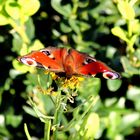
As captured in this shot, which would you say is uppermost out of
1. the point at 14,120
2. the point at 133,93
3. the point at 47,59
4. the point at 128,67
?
the point at 47,59

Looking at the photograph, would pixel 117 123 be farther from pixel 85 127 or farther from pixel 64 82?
pixel 64 82

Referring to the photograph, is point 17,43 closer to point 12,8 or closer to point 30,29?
point 30,29

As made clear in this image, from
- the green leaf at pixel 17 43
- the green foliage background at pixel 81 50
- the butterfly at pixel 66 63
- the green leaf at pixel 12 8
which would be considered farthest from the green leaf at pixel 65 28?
the butterfly at pixel 66 63

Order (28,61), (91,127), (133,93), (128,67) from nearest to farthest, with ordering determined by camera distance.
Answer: (28,61) < (91,127) < (128,67) < (133,93)

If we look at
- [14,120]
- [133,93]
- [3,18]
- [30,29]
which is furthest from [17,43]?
[133,93]

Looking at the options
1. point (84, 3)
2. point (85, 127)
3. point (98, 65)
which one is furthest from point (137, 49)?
point (98, 65)

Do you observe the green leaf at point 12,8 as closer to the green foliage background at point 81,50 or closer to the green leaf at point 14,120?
the green foliage background at point 81,50
